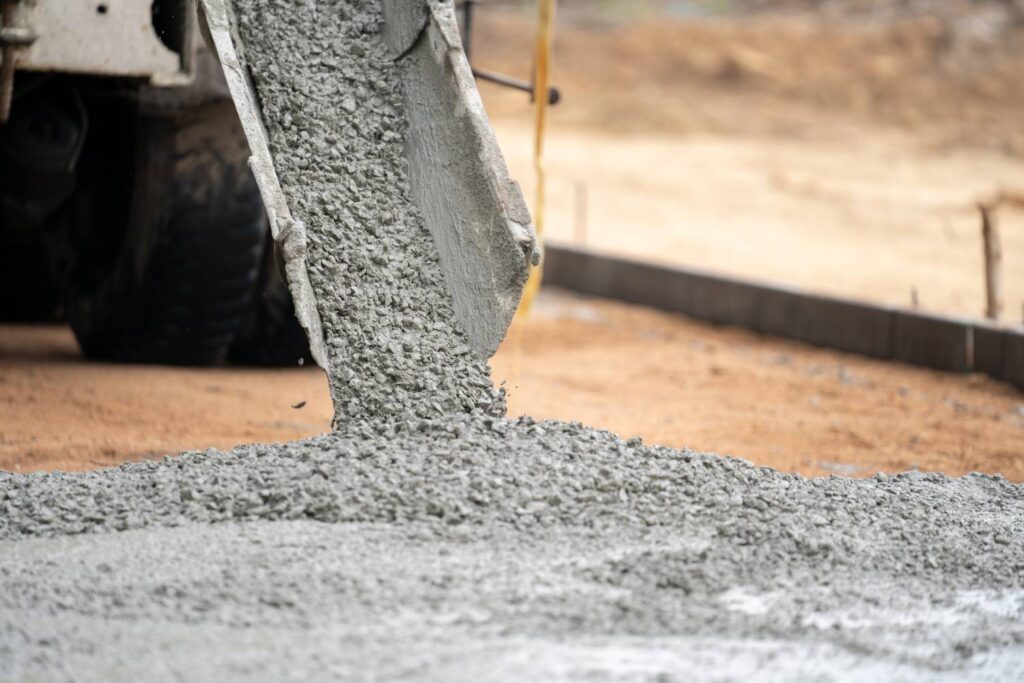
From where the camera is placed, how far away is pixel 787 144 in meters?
18.4

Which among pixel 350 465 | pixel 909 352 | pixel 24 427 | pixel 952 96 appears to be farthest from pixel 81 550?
pixel 952 96

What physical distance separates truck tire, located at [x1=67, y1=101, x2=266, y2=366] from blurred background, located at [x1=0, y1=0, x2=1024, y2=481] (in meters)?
0.19

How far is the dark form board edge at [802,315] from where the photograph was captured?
22.3ft

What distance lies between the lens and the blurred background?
18.0 feet

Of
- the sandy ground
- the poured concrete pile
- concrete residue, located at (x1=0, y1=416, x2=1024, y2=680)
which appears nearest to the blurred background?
the sandy ground

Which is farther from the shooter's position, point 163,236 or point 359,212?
point 163,236

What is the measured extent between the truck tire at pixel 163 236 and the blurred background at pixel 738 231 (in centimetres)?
19

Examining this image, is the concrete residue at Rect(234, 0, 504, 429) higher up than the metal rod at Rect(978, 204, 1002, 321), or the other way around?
the concrete residue at Rect(234, 0, 504, 429)

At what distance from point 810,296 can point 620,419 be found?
2.60 m

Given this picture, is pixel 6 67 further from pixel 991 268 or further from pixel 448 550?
pixel 991 268

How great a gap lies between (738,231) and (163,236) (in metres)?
7.87

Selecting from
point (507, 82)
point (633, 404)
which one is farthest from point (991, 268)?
point (507, 82)

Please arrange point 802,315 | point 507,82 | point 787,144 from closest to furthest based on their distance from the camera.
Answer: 1. point 507,82
2. point 802,315
3. point 787,144

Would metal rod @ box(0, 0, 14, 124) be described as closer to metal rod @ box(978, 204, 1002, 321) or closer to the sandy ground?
the sandy ground
